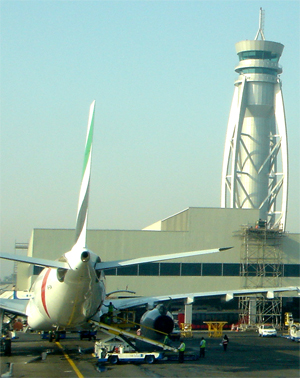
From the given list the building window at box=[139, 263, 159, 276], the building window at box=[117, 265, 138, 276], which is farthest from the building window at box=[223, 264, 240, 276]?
the building window at box=[117, 265, 138, 276]

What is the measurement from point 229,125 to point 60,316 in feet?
239

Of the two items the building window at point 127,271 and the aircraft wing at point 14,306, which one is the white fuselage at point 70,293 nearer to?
the aircraft wing at point 14,306

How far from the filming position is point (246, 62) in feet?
323

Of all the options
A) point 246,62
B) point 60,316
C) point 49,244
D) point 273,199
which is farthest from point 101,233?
point 246,62

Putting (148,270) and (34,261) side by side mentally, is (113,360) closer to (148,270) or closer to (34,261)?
(34,261)

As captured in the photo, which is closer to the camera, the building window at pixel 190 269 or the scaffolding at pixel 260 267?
the building window at pixel 190 269

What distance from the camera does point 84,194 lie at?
28.1m

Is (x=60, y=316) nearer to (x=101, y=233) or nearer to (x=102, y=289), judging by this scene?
(x=102, y=289)

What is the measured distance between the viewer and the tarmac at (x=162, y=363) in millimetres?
28672

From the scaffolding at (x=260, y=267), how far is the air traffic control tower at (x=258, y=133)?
26928 millimetres

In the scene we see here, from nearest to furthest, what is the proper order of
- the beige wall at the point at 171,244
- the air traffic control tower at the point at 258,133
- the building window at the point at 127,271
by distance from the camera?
1. the beige wall at the point at 171,244
2. the building window at the point at 127,271
3. the air traffic control tower at the point at 258,133

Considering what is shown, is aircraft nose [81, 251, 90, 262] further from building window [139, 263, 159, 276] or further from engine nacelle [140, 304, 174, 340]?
building window [139, 263, 159, 276]

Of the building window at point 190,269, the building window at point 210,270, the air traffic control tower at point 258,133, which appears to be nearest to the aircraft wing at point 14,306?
the building window at point 190,269

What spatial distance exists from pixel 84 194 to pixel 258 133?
71861mm
